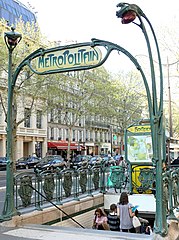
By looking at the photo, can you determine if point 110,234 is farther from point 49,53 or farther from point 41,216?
point 49,53

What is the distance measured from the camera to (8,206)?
816 cm

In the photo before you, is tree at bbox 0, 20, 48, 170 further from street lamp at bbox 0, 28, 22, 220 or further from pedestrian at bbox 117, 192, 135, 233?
street lamp at bbox 0, 28, 22, 220

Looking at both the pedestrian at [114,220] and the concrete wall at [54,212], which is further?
the pedestrian at [114,220]

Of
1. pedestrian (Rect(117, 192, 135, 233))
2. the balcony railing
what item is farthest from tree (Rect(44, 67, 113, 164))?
the balcony railing

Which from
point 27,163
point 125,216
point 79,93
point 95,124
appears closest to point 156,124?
point 125,216

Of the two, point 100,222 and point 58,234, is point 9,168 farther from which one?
point 100,222

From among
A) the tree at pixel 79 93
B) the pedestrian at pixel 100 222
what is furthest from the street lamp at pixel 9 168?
the tree at pixel 79 93

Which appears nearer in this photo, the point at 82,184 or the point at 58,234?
the point at 58,234

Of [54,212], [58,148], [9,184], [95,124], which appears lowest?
[54,212]

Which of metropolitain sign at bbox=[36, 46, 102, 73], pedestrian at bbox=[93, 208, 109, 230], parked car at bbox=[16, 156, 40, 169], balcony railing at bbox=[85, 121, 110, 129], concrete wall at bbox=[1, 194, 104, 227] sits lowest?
pedestrian at bbox=[93, 208, 109, 230]

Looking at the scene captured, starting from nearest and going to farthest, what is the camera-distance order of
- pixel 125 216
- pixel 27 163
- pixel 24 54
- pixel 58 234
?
pixel 58 234 → pixel 125 216 → pixel 24 54 → pixel 27 163

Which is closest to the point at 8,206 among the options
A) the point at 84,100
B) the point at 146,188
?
the point at 146,188

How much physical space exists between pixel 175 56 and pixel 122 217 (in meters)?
15.0

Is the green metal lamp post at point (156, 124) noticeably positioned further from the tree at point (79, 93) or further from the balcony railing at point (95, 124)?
the balcony railing at point (95, 124)
